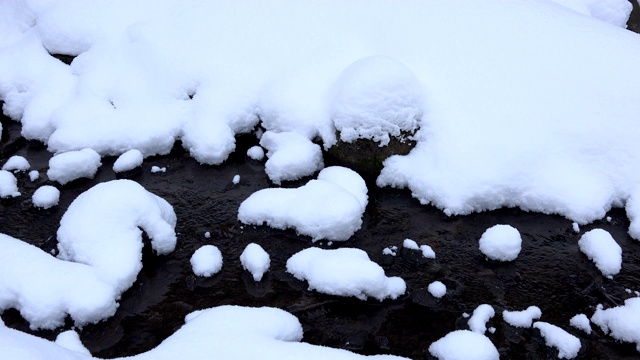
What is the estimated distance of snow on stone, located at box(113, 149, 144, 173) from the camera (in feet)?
31.6

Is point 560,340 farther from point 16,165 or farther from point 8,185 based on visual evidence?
point 16,165

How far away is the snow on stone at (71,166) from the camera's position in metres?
9.29

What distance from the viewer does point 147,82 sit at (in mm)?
11125

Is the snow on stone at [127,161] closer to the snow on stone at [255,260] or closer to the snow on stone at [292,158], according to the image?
the snow on stone at [292,158]

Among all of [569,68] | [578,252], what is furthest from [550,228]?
[569,68]

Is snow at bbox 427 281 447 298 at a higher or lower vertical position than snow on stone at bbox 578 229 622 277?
lower

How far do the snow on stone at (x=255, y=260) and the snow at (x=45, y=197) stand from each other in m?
3.59

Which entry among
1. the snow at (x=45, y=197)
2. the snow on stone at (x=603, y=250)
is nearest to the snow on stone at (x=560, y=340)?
the snow on stone at (x=603, y=250)

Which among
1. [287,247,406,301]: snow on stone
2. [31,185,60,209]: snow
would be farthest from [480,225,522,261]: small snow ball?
[31,185,60,209]: snow

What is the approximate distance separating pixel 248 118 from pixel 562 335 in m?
6.84

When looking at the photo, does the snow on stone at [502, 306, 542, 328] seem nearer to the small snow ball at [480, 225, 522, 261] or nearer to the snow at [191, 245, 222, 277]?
the small snow ball at [480, 225, 522, 261]

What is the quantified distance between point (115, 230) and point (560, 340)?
21.2 ft

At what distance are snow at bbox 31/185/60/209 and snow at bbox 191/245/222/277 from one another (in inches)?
115

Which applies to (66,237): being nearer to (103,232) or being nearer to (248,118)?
(103,232)
